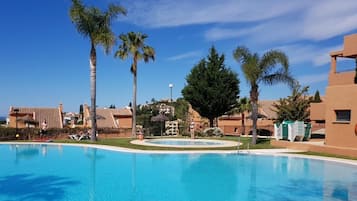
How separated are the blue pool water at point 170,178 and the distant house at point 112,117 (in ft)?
85.0

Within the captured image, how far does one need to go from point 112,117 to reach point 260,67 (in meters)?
29.1

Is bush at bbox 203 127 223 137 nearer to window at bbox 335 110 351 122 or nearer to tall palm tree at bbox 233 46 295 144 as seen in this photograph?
tall palm tree at bbox 233 46 295 144

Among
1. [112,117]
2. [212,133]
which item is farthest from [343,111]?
[112,117]

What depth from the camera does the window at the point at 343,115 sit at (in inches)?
812

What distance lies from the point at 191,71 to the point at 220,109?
536cm

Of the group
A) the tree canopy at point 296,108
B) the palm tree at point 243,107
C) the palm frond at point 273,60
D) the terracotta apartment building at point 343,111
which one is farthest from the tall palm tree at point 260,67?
the palm tree at point 243,107

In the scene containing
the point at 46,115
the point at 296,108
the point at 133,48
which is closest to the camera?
the point at 133,48

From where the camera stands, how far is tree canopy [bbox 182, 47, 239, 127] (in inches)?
1406

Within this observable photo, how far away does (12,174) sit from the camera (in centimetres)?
1457

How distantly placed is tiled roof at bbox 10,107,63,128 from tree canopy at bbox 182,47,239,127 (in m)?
17.5

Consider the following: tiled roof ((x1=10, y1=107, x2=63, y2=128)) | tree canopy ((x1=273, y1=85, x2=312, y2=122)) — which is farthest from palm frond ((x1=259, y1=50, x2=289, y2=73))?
tiled roof ((x1=10, y1=107, x2=63, y2=128))

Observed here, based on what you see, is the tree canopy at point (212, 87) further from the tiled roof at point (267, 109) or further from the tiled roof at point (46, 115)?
the tiled roof at point (46, 115)

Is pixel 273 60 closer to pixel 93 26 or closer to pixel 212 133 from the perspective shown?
pixel 212 133

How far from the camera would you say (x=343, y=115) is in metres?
21.0
